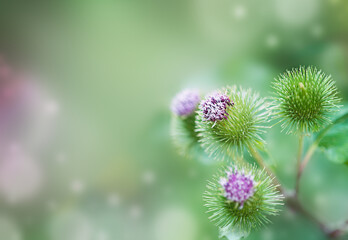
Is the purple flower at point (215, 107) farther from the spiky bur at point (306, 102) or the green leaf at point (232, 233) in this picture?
the green leaf at point (232, 233)

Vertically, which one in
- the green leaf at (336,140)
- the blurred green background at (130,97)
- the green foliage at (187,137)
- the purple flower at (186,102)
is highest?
the blurred green background at (130,97)

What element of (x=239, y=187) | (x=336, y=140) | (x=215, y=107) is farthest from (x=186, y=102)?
(x=336, y=140)

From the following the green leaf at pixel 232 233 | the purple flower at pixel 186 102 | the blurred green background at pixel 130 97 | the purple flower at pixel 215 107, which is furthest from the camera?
the blurred green background at pixel 130 97

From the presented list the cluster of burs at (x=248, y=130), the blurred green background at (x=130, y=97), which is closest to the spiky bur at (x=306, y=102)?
the cluster of burs at (x=248, y=130)

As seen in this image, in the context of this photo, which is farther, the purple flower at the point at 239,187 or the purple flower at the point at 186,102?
the purple flower at the point at 186,102

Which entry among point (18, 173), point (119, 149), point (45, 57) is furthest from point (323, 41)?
point (18, 173)

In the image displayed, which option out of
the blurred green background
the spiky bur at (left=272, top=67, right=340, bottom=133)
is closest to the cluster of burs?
the spiky bur at (left=272, top=67, right=340, bottom=133)
